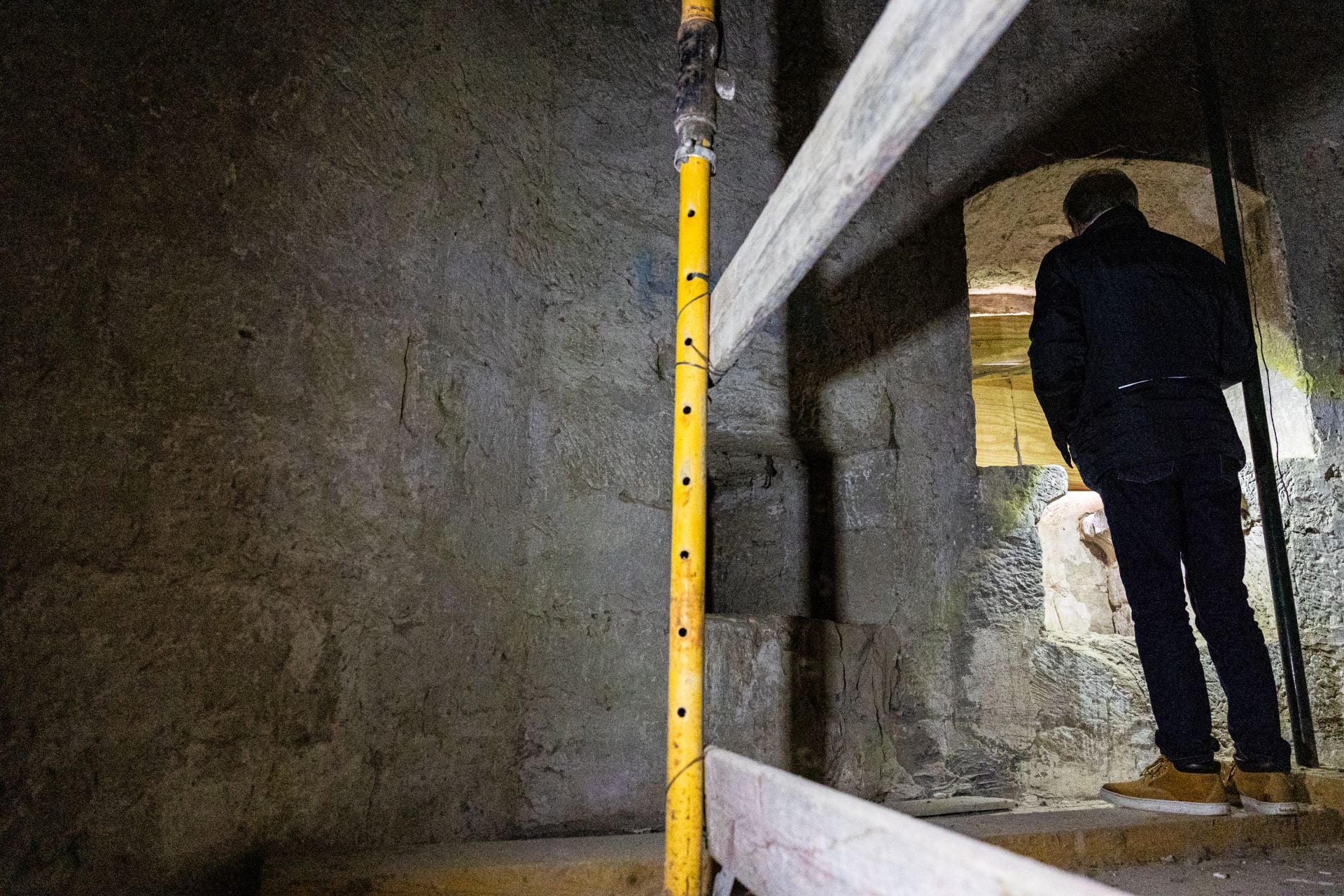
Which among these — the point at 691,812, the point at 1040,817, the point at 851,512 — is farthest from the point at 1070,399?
the point at 691,812

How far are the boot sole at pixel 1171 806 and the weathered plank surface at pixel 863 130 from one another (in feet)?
5.02

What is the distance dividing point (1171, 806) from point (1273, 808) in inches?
9.9

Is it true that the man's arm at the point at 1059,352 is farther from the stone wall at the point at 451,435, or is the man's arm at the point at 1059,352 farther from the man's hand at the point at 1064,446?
the stone wall at the point at 451,435

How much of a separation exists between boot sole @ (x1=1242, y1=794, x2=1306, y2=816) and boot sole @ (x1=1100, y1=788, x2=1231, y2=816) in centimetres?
5

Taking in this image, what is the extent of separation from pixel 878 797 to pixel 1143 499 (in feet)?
4.00

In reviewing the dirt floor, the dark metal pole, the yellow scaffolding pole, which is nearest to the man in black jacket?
the dirt floor

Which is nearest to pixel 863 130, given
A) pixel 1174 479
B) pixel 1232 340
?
pixel 1174 479

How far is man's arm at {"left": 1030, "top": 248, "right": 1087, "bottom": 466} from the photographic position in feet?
7.34

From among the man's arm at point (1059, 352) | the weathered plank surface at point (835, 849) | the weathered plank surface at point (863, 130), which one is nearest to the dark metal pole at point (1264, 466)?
the man's arm at point (1059, 352)

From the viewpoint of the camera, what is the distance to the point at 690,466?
1.70 m

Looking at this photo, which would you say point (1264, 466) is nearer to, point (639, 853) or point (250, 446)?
point (639, 853)

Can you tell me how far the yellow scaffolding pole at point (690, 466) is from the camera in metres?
1.60

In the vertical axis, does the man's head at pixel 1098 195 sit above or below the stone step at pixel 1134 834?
above

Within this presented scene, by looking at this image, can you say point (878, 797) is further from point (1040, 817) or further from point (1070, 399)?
point (1070, 399)
